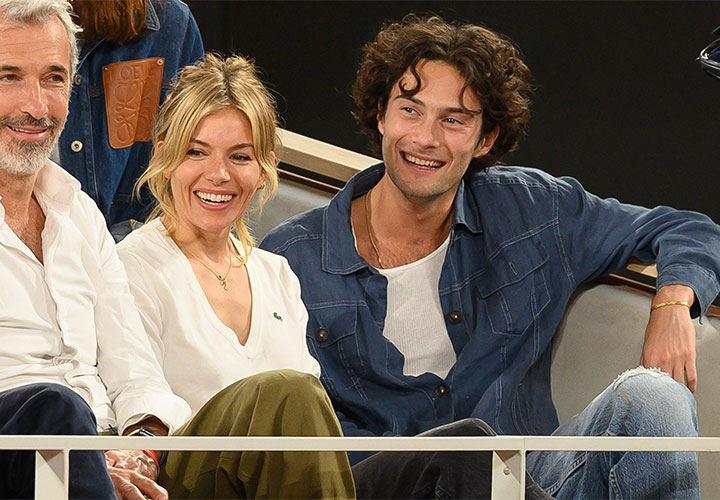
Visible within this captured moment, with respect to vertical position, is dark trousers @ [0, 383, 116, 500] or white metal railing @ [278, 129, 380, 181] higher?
white metal railing @ [278, 129, 380, 181]

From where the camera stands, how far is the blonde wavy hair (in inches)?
77.9

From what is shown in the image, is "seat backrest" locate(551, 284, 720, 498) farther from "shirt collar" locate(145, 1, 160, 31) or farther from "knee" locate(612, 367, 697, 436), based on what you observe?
"shirt collar" locate(145, 1, 160, 31)

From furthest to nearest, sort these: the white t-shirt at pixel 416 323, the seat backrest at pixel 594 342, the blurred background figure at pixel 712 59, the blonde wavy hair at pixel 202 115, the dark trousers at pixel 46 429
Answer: the seat backrest at pixel 594 342 → the white t-shirt at pixel 416 323 → the blurred background figure at pixel 712 59 → the blonde wavy hair at pixel 202 115 → the dark trousers at pixel 46 429

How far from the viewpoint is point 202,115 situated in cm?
198

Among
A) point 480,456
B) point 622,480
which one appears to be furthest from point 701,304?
point 480,456

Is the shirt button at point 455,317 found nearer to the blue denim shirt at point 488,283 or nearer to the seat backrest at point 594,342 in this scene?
the blue denim shirt at point 488,283

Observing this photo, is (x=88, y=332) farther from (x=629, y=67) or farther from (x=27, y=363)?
(x=629, y=67)

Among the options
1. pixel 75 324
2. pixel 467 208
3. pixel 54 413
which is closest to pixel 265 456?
pixel 54 413

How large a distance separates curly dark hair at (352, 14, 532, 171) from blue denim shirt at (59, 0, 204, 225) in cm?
37

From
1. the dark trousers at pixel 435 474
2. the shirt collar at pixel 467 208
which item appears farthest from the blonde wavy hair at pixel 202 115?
the dark trousers at pixel 435 474

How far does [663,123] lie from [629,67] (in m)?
0.17

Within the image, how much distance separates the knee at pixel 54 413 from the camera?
1441mm

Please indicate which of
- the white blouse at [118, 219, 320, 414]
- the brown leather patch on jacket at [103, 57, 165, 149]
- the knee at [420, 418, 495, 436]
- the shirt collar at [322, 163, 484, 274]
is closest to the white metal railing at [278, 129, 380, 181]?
the shirt collar at [322, 163, 484, 274]

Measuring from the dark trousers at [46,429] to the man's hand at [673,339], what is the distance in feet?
3.22
